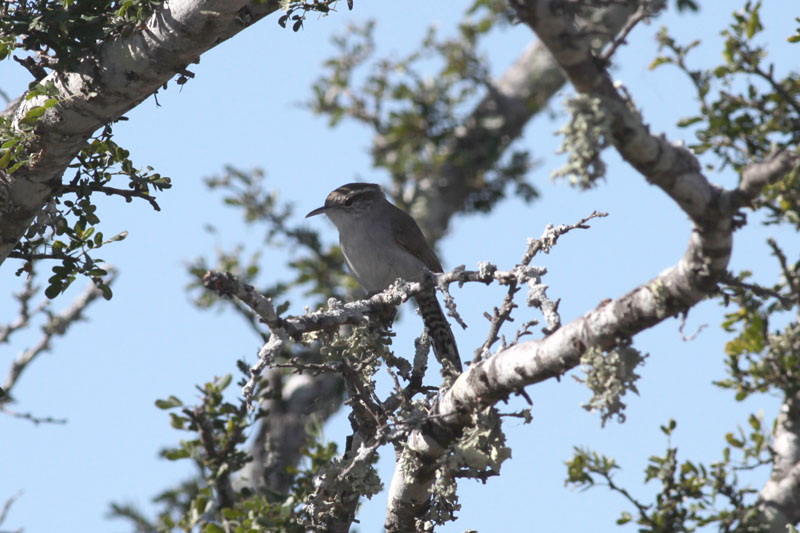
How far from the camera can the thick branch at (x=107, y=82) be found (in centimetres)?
358

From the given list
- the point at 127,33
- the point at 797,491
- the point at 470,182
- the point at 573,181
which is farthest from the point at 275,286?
the point at 573,181

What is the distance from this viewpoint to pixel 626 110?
86.0 inches

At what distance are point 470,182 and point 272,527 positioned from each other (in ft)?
25.9

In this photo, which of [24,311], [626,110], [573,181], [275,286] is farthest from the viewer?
[275,286]

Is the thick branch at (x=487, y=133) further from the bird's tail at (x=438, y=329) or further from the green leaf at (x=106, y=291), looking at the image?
the green leaf at (x=106, y=291)

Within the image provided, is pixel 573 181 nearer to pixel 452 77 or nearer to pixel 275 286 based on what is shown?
pixel 275 286

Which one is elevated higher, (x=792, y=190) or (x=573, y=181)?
(x=792, y=190)

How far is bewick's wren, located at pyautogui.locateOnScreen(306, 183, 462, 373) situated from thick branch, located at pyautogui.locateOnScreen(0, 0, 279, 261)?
2927mm

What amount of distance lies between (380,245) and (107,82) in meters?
3.31

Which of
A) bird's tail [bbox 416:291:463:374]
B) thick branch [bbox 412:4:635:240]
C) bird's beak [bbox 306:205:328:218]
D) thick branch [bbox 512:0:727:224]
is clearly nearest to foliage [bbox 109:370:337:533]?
bird's tail [bbox 416:291:463:374]

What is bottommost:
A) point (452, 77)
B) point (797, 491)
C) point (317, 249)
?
point (797, 491)

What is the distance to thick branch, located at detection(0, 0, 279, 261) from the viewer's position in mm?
3584

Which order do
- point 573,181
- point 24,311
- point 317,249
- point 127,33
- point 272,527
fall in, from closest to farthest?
1. point 573,181
2. point 127,33
3. point 272,527
4. point 24,311
5. point 317,249

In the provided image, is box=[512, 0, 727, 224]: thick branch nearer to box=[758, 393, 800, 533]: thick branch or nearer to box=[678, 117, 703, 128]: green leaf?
box=[758, 393, 800, 533]: thick branch
